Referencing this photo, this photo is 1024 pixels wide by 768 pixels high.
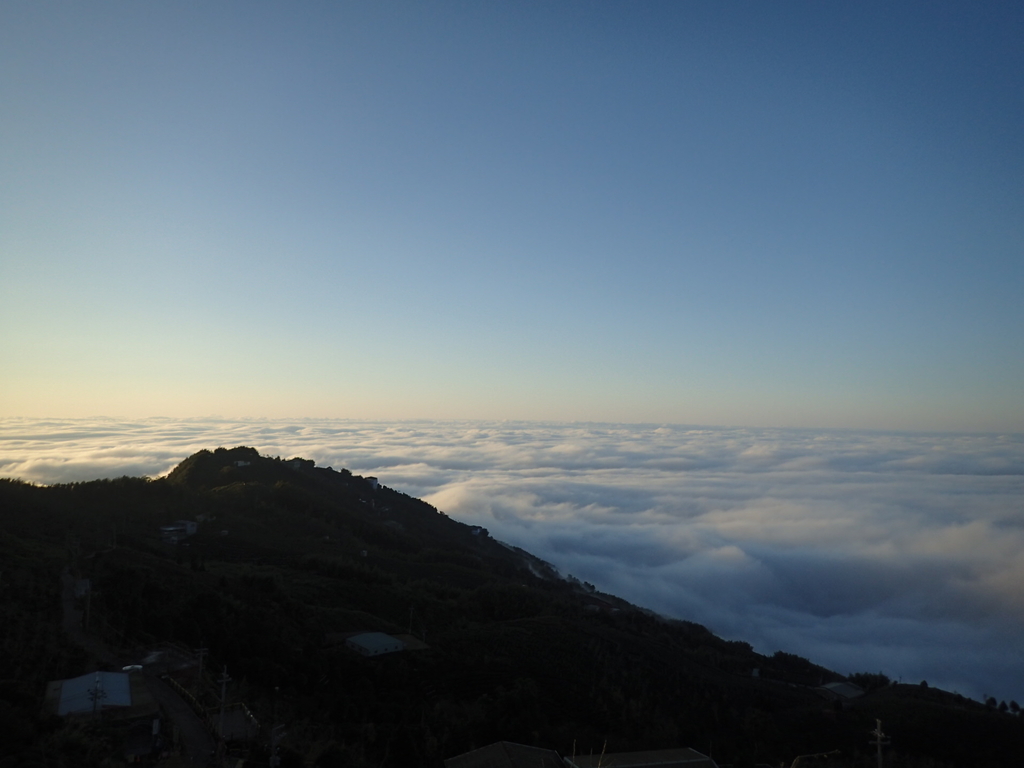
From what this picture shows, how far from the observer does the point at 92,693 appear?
52.2ft

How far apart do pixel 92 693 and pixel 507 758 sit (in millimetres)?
10621

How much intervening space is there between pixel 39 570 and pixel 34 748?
20.5 metres

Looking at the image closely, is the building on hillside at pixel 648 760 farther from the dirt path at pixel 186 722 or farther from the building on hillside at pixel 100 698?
the building on hillside at pixel 100 698

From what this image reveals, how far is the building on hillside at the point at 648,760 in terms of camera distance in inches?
731

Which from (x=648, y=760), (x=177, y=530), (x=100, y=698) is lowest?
(x=648, y=760)

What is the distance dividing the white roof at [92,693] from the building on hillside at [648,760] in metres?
11.9

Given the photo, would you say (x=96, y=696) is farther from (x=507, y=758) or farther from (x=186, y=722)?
(x=507, y=758)

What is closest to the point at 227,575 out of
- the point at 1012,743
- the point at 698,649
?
the point at 698,649

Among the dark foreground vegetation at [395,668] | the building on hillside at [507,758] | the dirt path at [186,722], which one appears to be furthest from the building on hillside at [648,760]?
the dirt path at [186,722]

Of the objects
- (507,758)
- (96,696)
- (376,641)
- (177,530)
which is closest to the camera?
(96,696)

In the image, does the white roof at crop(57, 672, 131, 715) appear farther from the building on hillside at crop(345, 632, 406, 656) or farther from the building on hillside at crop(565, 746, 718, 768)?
the building on hillside at crop(565, 746, 718, 768)

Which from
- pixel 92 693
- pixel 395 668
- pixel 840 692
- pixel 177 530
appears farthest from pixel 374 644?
pixel 177 530

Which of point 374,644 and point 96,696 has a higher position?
point 96,696

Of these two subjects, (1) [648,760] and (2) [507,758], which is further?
(1) [648,760]
